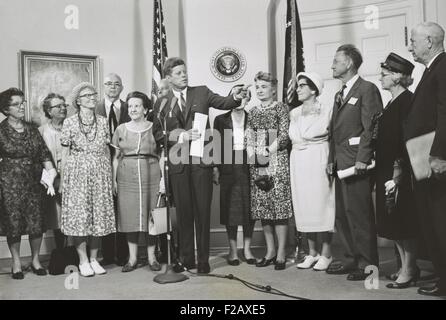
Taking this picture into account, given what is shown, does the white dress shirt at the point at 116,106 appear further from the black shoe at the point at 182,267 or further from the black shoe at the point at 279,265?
the black shoe at the point at 279,265

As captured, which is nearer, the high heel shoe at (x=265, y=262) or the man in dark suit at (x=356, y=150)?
the man in dark suit at (x=356, y=150)

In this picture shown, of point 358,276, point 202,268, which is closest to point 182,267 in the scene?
point 202,268

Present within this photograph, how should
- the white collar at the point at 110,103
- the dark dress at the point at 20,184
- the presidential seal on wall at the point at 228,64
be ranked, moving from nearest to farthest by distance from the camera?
the dark dress at the point at 20,184, the white collar at the point at 110,103, the presidential seal on wall at the point at 228,64

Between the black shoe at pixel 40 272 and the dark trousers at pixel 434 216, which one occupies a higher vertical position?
the dark trousers at pixel 434 216

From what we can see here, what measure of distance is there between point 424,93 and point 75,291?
2.45 meters

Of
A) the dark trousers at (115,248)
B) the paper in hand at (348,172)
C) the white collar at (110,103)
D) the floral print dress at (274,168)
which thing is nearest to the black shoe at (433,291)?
the paper in hand at (348,172)

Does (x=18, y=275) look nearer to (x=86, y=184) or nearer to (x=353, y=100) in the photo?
(x=86, y=184)

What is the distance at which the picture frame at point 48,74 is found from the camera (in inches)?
169

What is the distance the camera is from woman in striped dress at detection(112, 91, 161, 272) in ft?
11.3

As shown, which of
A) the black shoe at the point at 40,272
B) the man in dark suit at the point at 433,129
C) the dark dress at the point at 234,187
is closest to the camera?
the man in dark suit at the point at 433,129

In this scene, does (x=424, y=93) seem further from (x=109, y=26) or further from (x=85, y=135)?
(x=109, y=26)

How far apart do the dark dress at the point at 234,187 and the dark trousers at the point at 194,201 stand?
1.13 feet

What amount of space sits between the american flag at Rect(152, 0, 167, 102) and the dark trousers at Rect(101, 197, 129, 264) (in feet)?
4.09

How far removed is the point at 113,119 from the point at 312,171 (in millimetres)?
1720
